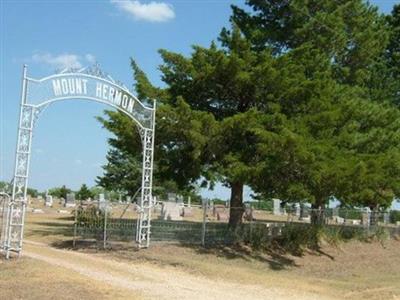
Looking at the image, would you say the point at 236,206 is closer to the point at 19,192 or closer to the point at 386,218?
the point at 19,192

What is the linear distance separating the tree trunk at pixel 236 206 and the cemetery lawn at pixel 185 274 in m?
1.60

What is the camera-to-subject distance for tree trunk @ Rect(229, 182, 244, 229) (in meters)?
23.8

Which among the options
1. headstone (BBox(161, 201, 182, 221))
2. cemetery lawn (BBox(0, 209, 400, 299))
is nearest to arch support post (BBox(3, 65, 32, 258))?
cemetery lawn (BBox(0, 209, 400, 299))

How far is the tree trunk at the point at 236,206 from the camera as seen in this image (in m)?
23.8

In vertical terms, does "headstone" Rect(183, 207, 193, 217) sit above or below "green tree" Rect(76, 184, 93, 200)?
below

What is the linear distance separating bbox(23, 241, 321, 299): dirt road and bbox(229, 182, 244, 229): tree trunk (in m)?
6.80

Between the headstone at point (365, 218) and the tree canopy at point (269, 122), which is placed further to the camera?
the headstone at point (365, 218)

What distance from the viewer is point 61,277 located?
44.8ft

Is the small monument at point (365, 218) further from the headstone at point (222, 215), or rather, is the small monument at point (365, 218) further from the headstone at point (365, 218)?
the headstone at point (222, 215)

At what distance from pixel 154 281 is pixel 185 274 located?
1977mm

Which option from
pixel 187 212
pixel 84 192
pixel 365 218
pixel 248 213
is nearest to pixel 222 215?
pixel 187 212

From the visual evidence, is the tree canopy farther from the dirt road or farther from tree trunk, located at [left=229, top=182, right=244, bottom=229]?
the dirt road

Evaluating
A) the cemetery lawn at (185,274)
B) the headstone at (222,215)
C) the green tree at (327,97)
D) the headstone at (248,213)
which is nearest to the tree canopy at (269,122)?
the green tree at (327,97)

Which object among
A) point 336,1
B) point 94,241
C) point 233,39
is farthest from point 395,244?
point 94,241
